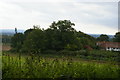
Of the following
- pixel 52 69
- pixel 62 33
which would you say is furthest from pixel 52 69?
pixel 62 33

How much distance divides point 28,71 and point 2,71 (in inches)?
21.1

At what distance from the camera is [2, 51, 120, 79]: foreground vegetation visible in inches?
165

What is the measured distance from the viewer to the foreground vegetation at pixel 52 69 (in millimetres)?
4195

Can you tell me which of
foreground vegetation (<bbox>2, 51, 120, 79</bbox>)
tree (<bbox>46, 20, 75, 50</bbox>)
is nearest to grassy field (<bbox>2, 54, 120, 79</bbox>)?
foreground vegetation (<bbox>2, 51, 120, 79</bbox>)

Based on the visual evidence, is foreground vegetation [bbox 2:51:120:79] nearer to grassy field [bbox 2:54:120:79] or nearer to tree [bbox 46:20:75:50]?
grassy field [bbox 2:54:120:79]

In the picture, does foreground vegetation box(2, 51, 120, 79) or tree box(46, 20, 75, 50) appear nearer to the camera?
foreground vegetation box(2, 51, 120, 79)

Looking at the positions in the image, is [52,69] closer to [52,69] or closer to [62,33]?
[52,69]

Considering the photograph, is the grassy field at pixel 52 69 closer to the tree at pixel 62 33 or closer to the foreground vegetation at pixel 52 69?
the foreground vegetation at pixel 52 69

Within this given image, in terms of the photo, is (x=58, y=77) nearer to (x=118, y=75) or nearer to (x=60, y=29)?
(x=118, y=75)

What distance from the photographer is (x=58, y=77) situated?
4164 mm

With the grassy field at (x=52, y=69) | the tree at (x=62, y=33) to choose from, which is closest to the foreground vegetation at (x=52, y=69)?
the grassy field at (x=52, y=69)

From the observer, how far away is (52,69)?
430cm

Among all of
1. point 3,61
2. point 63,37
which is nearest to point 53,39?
point 63,37

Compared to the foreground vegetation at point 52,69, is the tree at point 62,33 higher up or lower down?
higher up
